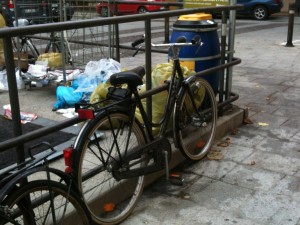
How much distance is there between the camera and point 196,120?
413 cm

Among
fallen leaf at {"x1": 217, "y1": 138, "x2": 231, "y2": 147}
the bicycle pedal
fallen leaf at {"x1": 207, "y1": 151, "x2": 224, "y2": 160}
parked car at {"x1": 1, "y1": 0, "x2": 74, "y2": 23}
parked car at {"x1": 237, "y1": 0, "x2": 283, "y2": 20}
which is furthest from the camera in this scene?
parked car at {"x1": 237, "y1": 0, "x2": 283, "y2": 20}

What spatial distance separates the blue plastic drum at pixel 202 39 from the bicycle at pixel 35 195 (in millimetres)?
2336

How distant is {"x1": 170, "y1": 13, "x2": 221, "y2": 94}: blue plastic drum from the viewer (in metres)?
4.59

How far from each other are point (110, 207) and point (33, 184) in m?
1.08

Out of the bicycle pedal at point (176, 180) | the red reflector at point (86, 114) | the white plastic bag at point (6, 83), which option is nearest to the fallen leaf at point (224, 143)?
the bicycle pedal at point (176, 180)

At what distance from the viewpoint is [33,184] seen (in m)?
2.30

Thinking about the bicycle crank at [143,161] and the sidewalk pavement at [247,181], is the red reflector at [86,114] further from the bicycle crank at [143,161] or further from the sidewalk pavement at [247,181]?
the sidewalk pavement at [247,181]

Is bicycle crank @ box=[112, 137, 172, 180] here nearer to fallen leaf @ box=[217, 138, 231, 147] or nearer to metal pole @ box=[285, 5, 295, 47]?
fallen leaf @ box=[217, 138, 231, 147]

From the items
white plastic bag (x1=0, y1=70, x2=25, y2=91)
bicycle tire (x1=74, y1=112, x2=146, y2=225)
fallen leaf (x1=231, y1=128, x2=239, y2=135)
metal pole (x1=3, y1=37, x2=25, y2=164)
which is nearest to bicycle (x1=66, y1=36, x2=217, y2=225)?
bicycle tire (x1=74, y1=112, x2=146, y2=225)

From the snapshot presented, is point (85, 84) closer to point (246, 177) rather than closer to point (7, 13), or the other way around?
point (246, 177)

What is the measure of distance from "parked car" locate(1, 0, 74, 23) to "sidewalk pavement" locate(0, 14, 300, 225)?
122 cm

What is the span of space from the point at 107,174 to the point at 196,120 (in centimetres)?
125

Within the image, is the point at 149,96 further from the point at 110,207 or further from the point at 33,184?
the point at 33,184

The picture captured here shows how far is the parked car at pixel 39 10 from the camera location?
241 inches
